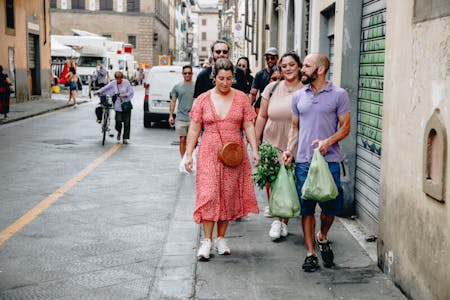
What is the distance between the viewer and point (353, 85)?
24.1 ft

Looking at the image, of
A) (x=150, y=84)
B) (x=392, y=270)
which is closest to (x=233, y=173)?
(x=392, y=270)

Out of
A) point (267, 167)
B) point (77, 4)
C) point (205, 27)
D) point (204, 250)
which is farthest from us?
point (205, 27)

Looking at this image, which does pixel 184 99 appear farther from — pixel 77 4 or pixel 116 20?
pixel 77 4

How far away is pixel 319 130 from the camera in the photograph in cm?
527

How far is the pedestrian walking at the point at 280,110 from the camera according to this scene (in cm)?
623

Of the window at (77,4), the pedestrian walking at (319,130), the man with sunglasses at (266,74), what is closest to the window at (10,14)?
the man with sunglasses at (266,74)

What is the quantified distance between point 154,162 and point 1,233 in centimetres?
542

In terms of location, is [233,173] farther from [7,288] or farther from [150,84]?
[150,84]

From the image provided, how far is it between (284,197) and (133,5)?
63.5 m

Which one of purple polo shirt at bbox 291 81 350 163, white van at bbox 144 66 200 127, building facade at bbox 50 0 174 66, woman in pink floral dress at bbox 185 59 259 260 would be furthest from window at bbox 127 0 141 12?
purple polo shirt at bbox 291 81 350 163

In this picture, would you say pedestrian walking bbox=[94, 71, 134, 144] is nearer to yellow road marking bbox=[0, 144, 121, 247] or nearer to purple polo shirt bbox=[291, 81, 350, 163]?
yellow road marking bbox=[0, 144, 121, 247]

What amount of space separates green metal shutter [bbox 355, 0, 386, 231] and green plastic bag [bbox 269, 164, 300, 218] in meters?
1.19

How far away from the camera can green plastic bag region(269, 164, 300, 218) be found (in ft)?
17.7

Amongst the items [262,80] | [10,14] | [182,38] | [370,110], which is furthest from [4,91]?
[182,38]
